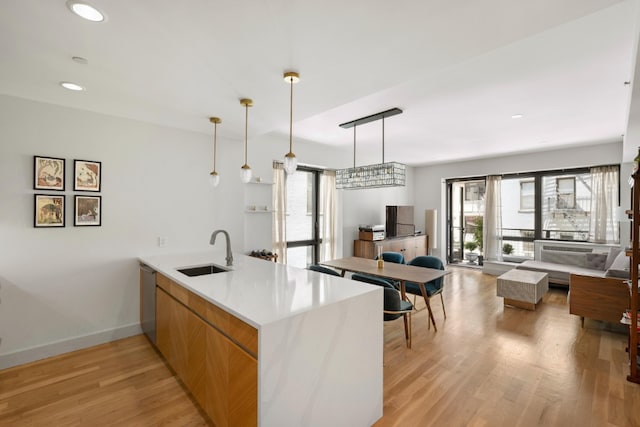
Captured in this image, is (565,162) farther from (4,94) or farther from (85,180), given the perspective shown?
(4,94)

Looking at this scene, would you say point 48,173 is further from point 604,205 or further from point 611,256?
point 604,205

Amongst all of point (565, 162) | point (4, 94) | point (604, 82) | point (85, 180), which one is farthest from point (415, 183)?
point (4, 94)

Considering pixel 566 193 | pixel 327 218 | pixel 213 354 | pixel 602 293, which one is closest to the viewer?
pixel 213 354

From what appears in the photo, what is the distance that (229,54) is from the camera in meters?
1.96

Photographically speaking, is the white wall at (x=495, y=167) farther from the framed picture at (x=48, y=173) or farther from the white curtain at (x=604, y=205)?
the framed picture at (x=48, y=173)

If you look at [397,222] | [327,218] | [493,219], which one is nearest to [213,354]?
[327,218]

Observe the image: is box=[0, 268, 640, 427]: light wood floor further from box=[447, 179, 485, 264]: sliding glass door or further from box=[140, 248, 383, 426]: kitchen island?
box=[447, 179, 485, 264]: sliding glass door

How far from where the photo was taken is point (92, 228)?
3.11 metres

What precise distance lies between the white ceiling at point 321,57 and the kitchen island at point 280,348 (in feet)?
5.15

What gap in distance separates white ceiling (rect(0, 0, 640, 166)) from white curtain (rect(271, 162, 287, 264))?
1.31 meters

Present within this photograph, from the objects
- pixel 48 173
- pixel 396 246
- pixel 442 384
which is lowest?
pixel 442 384

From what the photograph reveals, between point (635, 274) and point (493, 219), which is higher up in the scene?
point (493, 219)

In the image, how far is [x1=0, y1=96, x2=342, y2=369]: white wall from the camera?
2723 mm

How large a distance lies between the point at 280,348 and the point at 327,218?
4.47 metres
